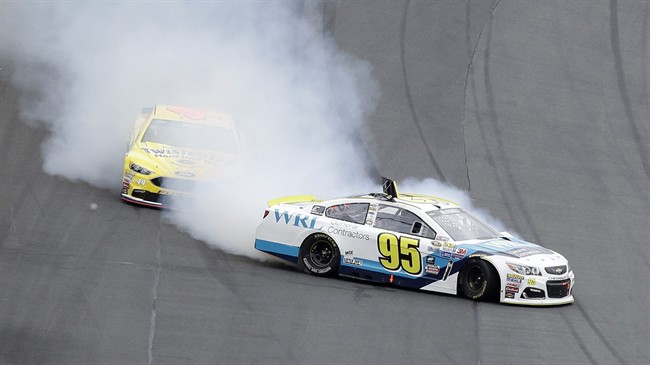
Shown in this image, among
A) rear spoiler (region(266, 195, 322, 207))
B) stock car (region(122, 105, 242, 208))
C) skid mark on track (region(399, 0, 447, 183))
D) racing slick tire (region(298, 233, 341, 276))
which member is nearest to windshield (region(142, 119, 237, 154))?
stock car (region(122, 105, 242, 208))

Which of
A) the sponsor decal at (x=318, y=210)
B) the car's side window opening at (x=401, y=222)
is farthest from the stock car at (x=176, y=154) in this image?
the car's side window opening at (x=401, y=222)

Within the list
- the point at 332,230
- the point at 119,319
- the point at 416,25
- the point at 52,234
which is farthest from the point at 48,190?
the point at 416,25

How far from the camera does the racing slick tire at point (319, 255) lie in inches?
570

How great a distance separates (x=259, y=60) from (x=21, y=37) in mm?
5633

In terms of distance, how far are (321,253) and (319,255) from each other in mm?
36

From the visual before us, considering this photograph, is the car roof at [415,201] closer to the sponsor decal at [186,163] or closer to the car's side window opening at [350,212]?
the car's side window opening at [350,212]

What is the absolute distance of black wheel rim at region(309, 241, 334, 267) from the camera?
1462 centimetres

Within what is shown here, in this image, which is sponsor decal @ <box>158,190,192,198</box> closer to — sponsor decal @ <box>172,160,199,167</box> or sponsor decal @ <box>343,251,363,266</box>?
sponsor decal @ <box>172,160,199,167</box>

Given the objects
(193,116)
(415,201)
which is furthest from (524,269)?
(193,116)

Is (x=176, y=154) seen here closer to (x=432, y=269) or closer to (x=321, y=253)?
(x=321, y=253)

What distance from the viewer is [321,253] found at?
1469cm

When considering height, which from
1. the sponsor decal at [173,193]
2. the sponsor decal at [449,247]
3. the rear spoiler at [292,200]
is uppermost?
the rear spoiler at [292,200]

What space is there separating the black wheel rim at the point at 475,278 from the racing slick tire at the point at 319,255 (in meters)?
1.72

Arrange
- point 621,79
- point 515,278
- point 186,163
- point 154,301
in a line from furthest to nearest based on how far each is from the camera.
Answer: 1. point 621,79
2. point 186,163
3. point 515,278
4. point 154,301
